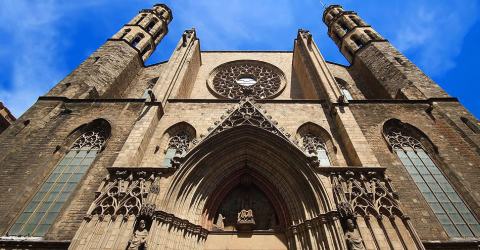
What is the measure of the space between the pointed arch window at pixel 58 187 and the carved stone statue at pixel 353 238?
716cm

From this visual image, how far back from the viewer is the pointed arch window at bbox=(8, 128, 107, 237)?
742 cm

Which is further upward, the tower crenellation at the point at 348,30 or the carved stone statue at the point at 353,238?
the tower crenellation at the point at 348,30

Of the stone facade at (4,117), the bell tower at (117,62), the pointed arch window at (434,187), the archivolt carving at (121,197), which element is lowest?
the archivolt carving at (121,197)

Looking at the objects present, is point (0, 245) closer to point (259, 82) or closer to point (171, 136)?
point (171, 136)

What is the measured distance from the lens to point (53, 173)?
8.73 m

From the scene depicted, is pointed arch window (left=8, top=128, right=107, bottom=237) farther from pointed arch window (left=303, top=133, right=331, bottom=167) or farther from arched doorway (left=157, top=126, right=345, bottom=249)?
pointed arch window (left=303, top=133, right=331, bottom=167)

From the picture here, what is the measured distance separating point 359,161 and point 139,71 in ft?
43.1

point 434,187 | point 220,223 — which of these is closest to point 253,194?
point 220,223

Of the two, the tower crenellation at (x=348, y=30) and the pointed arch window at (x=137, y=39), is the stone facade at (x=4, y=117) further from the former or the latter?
the tower crenellation at (x=348, y=30)

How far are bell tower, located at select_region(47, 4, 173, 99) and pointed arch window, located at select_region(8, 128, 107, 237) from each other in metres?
2.98

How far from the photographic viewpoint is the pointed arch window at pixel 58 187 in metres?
7.42

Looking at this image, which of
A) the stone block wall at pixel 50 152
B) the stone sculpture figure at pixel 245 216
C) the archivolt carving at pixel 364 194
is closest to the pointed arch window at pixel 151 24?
the stone block wall at pixel 50 152

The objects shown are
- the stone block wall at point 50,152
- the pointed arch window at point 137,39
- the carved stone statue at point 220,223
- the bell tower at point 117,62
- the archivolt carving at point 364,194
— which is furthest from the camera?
the pointed arch window at point 137,39

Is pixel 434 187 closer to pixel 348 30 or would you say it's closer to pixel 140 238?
pixel 140 238
